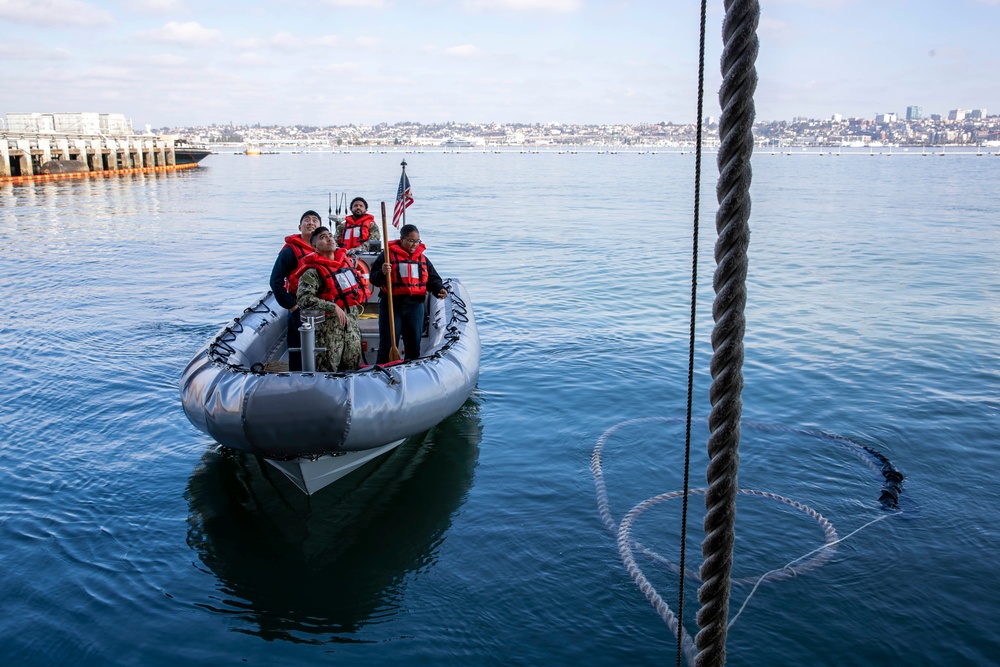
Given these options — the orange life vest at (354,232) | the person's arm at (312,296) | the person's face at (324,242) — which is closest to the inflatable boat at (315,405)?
the person's arm at (312,296)

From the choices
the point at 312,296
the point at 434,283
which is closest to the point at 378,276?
the point at 434,283

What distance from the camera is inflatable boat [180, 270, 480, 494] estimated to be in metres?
6.11

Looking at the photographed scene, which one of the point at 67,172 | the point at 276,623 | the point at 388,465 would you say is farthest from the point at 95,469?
the point at 67,172

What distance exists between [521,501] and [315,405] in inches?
94.2

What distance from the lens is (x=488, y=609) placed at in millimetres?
5609

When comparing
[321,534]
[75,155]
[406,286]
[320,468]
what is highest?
[75,155]

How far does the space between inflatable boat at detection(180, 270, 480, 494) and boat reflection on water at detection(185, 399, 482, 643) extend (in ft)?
1.25

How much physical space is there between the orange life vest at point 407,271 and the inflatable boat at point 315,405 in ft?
3.44

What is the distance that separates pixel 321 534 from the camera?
21.6 feet

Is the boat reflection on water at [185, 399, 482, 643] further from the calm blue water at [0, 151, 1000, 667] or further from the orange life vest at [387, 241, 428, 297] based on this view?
the orange life vest at [387, 241, 428, 297]

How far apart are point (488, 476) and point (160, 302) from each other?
37.0 ft

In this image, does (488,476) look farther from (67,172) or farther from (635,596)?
(67,172)

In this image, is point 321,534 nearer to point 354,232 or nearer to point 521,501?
point 521,501

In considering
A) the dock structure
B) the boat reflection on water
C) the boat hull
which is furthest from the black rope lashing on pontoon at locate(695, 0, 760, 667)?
the dock structure
